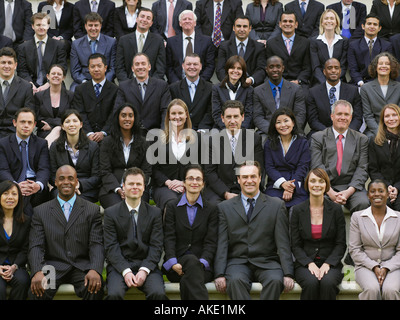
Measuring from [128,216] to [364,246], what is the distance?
80.1 inches

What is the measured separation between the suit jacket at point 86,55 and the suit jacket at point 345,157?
9.23ft

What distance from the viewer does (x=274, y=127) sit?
7461 millimetres

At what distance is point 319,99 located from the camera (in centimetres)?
821

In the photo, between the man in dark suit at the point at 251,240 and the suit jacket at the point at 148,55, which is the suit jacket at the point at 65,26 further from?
the man in dark suit at the point at 251,240

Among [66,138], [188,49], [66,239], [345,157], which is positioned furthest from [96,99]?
[345,157]

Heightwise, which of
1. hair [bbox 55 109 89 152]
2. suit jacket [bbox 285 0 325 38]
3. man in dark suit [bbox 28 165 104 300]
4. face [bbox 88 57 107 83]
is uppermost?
suit jacket [bbox 285 0 325 38]

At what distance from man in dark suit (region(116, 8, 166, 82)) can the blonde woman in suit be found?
11.2 ft

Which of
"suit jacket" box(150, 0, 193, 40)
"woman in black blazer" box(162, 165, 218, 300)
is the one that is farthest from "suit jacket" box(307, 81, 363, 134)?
"suit jacket" box(150, 0, 193, 40)

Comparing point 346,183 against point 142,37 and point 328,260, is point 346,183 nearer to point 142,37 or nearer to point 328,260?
point 328,260

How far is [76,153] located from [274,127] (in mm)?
1989

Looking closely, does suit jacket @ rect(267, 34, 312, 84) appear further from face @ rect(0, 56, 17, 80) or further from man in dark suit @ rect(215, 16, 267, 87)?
face @ rect(0, 56, 17, 80)

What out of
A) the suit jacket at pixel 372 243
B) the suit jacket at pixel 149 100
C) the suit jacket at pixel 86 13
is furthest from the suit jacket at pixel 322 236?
the suit jacket at pixel 86 13

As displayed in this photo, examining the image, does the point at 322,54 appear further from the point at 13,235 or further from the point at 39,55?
the point at 13,235

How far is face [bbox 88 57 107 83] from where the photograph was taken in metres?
8.34
